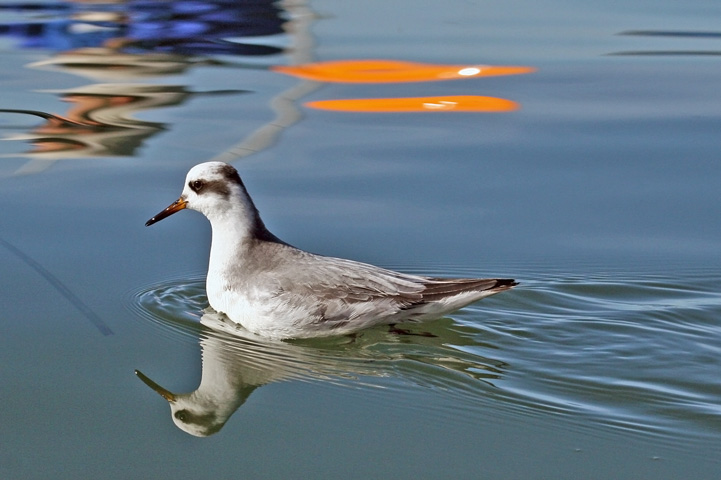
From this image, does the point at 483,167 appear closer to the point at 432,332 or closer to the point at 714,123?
the point at 714,123

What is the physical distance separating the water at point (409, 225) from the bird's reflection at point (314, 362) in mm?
22

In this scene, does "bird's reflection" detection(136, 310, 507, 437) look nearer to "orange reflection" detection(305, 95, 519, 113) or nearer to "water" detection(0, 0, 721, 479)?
"water" detection(0, 0, 721, 479)

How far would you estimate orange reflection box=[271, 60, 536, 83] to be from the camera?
12430 millimetres

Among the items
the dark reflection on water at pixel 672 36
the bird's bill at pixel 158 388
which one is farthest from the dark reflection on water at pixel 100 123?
the dark reflection on water at pixel 672 36

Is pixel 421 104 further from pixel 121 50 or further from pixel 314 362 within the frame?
pixel 314 362

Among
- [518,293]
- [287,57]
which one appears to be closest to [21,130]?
[287,57]

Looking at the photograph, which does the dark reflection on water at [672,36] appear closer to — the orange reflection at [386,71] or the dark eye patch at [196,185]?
the orange reflection at [386,71]

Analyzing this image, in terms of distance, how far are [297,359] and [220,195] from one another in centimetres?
130

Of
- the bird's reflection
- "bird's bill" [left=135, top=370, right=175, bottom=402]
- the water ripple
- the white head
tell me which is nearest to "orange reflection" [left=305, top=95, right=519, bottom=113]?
the water ripple

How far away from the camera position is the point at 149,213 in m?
8.67

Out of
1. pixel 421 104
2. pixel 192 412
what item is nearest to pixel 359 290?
pixel 192 412

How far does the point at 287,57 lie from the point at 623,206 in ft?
19.0

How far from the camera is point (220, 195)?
281 inches

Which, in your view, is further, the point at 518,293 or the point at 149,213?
the point at 149,213
